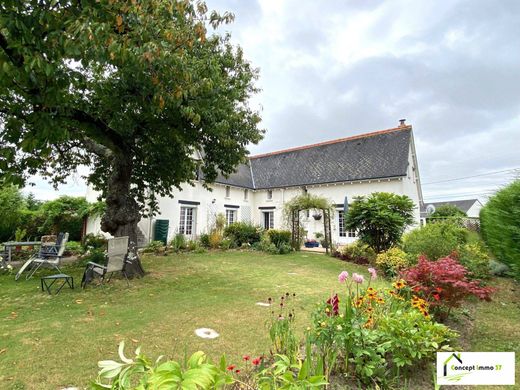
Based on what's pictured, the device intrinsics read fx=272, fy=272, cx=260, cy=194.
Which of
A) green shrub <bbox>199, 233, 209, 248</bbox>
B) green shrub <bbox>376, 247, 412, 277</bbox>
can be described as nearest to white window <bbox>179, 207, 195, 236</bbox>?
green shrub <bbox>199, 233, 209, 248</bbox>

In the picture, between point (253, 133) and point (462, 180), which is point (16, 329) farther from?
point (462, 180)

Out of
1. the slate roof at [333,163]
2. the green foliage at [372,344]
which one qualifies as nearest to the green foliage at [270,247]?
the slate roof at [333,163]

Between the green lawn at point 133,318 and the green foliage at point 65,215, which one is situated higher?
the green foliage at point 65,215

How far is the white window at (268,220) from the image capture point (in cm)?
2300

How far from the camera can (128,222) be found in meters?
8.09

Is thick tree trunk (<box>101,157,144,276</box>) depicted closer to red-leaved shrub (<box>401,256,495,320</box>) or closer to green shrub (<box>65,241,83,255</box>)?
green shrub (<box>65,241,83,255</box>)

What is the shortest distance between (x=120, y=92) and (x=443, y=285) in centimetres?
682

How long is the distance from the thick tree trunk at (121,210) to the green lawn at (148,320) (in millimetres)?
1134

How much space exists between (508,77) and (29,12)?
13.1 m

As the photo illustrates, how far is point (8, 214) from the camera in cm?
1307

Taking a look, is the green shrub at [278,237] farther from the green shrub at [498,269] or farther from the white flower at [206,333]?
the white flower at [206,333]

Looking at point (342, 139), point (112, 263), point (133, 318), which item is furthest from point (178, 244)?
point (342, 139)

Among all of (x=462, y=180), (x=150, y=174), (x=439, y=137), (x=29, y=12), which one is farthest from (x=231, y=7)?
(x=462, y=180)

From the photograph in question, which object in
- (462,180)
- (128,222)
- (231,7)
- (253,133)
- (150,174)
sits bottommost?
(128,222)
